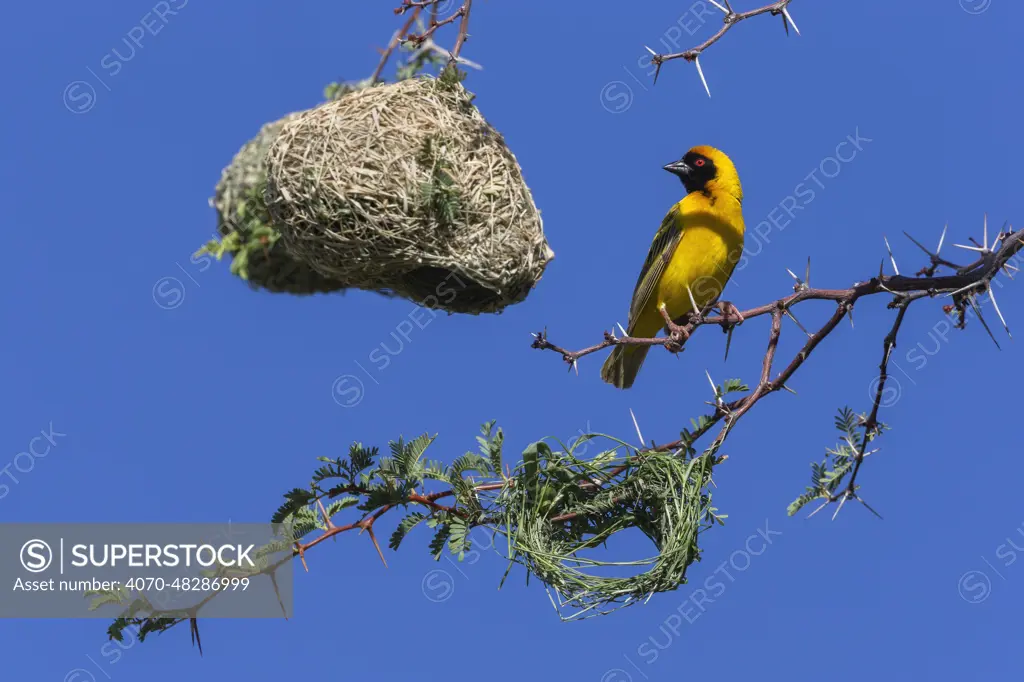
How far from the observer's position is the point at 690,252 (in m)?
4.50

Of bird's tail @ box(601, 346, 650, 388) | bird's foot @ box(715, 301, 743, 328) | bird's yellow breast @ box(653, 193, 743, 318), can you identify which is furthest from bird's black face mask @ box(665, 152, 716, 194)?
bird's foot @ box(715, 301, 743, 328)

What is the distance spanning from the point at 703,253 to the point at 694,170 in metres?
0.46

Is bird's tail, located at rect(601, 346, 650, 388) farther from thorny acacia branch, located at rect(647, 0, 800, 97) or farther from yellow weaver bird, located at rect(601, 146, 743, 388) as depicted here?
thorny acacia branch, located at rect(647, 0, 800, 97)

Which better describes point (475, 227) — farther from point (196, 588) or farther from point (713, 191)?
point (196, 588)

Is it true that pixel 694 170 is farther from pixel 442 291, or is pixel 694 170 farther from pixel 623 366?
pixel 442 291

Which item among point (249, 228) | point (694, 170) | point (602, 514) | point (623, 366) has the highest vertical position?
point (249, 228)

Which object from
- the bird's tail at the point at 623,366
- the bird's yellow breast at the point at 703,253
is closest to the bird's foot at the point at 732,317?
the bird's yellow breast at the point at 703,253

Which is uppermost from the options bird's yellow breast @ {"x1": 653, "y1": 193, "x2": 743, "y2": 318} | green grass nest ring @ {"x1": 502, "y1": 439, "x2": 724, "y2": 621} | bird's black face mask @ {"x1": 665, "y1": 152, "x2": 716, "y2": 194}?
bird's black face mask @ {"x1": 665, "y1": 152, "x2": 716, "y2": 194}

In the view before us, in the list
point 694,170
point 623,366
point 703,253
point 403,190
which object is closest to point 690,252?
point 703,253

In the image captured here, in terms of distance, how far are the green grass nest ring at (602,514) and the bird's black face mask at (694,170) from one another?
7.07 ft

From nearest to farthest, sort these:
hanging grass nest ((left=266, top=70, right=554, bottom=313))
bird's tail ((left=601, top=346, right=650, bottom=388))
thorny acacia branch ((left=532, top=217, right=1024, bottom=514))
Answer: thorny acacia branch ((left=532, top=217, right=1024, bottom=514))
hanging grass nest ((left=266, top=70, right=554, bottom=313))
bird's tail ((left=601, top=346, right=650, bottom=388))

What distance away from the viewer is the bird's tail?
4.67 m

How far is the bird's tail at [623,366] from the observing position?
467 centimetres

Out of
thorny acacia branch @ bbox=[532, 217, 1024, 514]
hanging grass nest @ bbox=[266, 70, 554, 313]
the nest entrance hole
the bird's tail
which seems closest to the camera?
thorny acacia branch @ bbox=[532, 217, 1024, 514]
